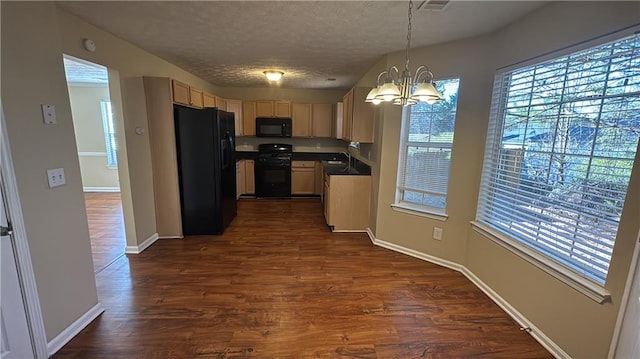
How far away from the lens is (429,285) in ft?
8.63

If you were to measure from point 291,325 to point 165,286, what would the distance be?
1327 mm

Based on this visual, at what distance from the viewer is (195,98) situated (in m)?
3.95

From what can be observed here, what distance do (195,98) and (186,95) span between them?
28cm

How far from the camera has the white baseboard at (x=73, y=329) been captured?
1759 mm

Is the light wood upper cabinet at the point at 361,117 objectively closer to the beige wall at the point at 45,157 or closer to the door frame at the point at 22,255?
the beige wall at the point at 45,157

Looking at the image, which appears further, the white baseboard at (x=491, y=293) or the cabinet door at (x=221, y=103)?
the cabinet door at (x=221, y=103)

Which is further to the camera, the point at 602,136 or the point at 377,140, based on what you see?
the point at 377,140

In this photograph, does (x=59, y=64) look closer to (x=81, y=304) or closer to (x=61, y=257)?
(x=61, y=257)

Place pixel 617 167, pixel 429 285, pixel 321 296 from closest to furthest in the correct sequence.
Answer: pixel 617 167, pixel 321 296, pixel 429 285

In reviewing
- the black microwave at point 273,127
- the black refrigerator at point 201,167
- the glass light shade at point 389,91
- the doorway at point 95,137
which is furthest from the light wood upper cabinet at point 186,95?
the glass light shade at point 389,91

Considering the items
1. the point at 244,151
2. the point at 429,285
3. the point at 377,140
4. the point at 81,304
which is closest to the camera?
the point at 81,304

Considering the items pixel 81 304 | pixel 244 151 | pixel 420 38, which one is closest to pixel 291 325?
pixel 81 304

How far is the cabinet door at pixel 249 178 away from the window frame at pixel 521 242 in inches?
174

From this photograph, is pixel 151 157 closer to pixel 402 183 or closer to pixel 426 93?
pixel 402 183
